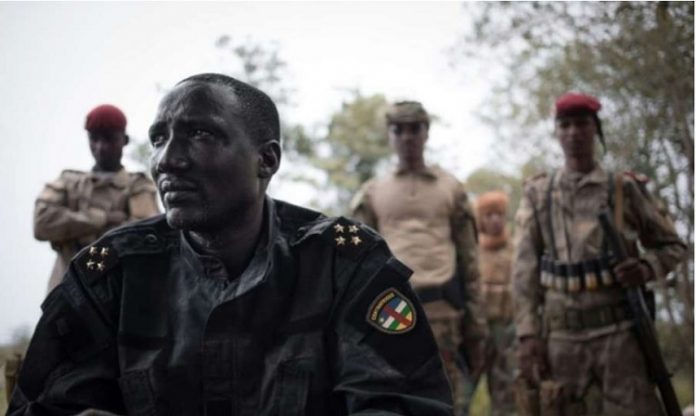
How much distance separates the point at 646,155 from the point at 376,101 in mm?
10709

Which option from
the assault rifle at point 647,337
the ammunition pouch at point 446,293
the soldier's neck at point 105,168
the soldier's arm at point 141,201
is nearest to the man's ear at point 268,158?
the assault rifle at point 647,337

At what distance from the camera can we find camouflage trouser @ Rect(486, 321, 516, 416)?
11.4m

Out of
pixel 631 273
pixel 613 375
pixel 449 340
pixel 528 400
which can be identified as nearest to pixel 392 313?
pixel 528 400

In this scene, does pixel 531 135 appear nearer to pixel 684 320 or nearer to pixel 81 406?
pixel 684 320

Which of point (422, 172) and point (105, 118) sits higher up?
point (105, 118)

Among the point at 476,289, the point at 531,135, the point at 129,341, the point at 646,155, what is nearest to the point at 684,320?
the point at 646,155

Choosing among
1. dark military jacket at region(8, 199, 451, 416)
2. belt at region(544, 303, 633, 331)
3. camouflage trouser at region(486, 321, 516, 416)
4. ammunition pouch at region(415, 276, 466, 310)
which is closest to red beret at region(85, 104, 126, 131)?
ammunition pouch at region(415, 276, 466, 310)

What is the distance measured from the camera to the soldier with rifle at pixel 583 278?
6.18 meters

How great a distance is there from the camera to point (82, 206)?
687 centimetres

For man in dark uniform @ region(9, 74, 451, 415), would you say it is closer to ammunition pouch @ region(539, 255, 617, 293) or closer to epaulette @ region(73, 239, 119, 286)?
epaulette @ region(73, 239, 119, 286)

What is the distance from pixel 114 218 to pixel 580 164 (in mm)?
2921

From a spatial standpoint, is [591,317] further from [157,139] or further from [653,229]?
[157,139]

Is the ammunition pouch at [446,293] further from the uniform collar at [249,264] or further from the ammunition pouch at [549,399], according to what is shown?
the uniform collar at [249,264]

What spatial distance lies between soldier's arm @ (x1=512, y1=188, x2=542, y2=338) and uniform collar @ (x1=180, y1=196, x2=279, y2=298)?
360 centimetres
